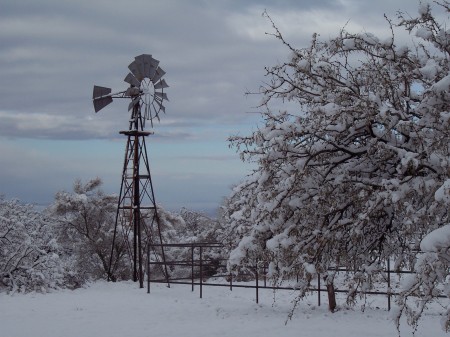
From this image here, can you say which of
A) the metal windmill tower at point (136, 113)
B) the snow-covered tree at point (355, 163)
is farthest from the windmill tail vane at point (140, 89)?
the snow-covered tree at point (355, 163)

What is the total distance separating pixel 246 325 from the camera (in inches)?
444

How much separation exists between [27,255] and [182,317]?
715 centimetres

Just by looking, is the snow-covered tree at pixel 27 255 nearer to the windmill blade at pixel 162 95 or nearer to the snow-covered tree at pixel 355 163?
the windmill blade at pixel 162 95

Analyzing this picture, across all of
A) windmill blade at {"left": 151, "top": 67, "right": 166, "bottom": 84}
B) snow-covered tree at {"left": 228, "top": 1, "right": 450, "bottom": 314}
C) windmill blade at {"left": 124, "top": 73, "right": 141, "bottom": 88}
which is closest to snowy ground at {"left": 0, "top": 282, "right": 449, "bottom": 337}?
snow-covered tree at {"left": 228, "top": 1, "right": 450, "bottom": 314}

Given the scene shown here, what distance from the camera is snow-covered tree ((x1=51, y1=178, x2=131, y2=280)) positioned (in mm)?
22078

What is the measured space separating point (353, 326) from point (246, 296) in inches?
199

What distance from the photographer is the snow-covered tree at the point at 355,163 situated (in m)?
5.82

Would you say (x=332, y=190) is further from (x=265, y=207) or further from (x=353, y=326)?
(x=353, y=326)

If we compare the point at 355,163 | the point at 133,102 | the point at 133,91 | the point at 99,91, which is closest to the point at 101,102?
the point at 99,91

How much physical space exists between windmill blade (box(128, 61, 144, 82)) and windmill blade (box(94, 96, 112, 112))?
50.4 inches

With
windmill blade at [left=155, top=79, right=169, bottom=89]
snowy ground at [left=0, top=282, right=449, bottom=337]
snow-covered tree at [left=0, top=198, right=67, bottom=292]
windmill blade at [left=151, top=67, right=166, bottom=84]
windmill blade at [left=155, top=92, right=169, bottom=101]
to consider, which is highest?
windmill blade at [left=151, top=67, right=166, bottom=84]

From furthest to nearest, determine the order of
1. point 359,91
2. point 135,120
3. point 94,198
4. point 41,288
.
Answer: point 94,198 < point 135,120 < point 41,288 < point 359,91

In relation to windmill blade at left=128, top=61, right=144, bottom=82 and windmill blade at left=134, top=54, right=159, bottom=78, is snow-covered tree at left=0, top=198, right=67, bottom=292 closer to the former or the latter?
windmill blade at left=128, top=61, right=144, bottom=82

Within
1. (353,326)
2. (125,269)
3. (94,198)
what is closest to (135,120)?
(94,198)
